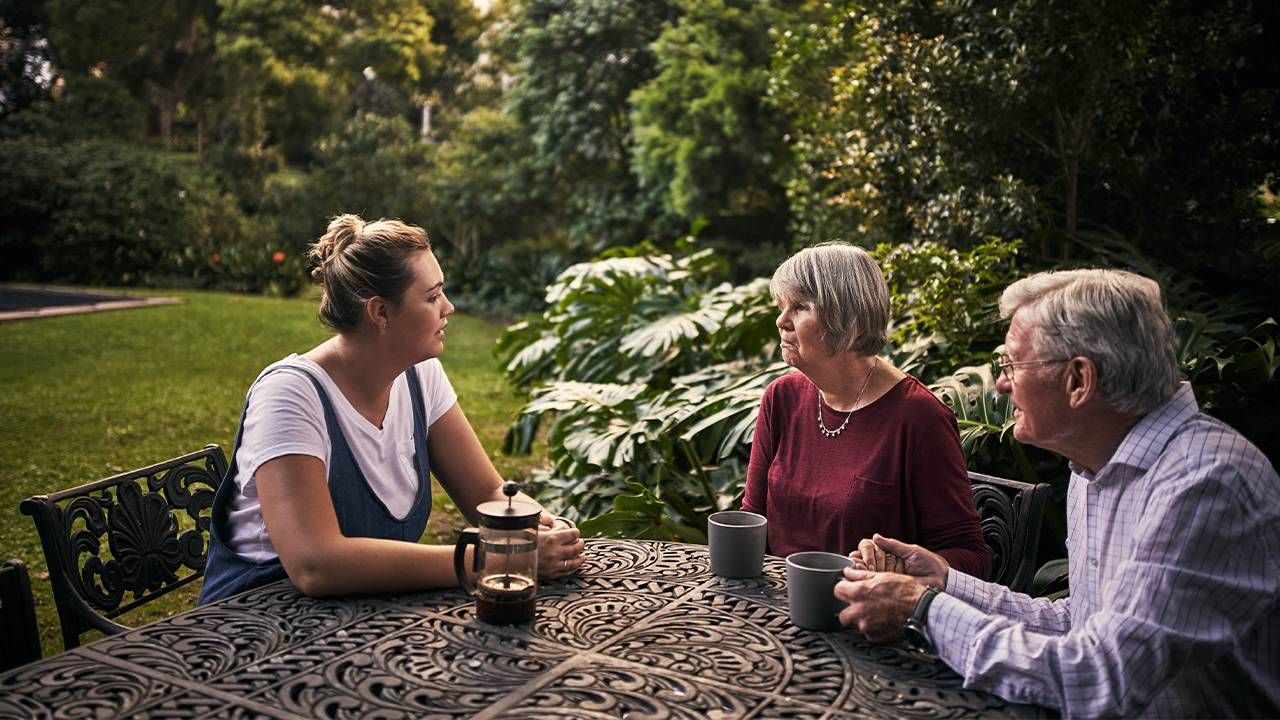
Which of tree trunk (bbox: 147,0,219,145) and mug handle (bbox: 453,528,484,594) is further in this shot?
tree trunk (bbox: 147,0,219,145)

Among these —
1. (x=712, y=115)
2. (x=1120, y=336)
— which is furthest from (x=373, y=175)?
(x=1120, y=336)

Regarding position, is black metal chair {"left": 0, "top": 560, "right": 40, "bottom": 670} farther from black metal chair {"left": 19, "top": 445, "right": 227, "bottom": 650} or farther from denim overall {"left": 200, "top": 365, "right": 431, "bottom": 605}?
denim overall {"left": 200, "top": 365, "right": 431, "bottom": 605}

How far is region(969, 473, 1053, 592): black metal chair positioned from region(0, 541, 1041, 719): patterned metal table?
81 cm

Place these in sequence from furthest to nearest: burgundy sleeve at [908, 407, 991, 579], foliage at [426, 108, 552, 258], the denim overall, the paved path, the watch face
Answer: foliage at [426, 108, 552, 258]
the paved path
burgundy sleeve at [908, 407, 991, 579]
the denim overall
the watch face

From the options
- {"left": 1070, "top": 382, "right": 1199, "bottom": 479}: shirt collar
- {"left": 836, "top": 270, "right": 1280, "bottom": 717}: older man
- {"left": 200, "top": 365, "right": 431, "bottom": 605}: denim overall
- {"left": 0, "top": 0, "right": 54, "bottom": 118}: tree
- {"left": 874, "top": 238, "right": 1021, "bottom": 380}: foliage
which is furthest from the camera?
{"left": 0, "top": 0, "right": 54, "bottom": 118}: tree

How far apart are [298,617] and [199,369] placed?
27.6ft

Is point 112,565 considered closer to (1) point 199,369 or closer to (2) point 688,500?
(2) point 688,500

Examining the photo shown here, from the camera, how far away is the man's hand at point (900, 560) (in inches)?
73.1

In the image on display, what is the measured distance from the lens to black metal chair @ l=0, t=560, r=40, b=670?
1.75m

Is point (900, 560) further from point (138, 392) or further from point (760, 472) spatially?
point (138, 392)

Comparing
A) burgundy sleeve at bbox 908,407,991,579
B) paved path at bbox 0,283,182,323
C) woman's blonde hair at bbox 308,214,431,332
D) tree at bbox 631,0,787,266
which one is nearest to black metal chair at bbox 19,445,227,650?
woman's blonde hair at bbox 308,214,431,332

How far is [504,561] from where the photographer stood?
1758mm

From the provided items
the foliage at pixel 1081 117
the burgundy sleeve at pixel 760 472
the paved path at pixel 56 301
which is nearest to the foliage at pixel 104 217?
Answer: the paved path at pixel 56 301

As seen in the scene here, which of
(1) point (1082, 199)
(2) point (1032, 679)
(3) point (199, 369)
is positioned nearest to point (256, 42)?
(3) point (199, 369)
